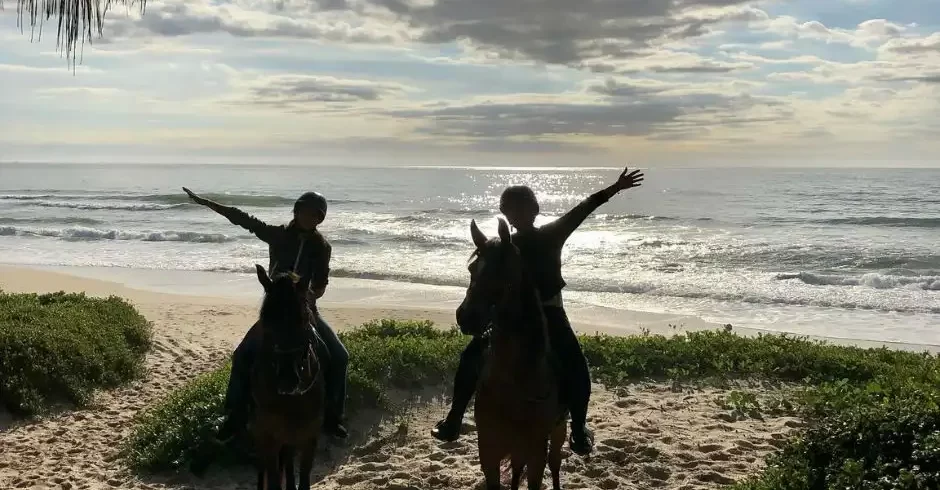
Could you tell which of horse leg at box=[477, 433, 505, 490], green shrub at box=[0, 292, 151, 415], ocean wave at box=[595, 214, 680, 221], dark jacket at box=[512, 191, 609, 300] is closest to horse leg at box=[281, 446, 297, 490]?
horse leg at box=[477, 433, 505, 490]

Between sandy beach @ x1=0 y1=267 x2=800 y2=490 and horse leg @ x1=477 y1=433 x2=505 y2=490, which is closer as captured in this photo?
horse leg @ x1=477 y1=433 x2=505 y2=490

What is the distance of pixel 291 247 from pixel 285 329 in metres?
1.31

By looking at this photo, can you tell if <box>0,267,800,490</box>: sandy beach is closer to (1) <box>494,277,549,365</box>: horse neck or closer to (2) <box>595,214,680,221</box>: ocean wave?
(1) <box>494,277,549,365</box>: horse neck

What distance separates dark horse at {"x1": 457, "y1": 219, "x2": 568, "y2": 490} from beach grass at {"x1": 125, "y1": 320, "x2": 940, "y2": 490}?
2486mm

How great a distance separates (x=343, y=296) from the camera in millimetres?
19094

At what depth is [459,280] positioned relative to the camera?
72.4 feet

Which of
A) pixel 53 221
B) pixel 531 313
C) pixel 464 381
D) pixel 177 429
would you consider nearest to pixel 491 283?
pixel 531 313

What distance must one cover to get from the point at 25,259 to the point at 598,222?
98.3 ft

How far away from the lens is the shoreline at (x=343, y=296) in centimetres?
1540

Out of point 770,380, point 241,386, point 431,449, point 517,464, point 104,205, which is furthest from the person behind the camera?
point 104,205

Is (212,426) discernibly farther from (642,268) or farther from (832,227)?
(832,227)

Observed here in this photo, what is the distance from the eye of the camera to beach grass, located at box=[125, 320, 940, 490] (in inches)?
229

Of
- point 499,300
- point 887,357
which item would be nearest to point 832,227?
point 887,357

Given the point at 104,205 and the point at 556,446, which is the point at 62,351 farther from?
the point at 104,205
